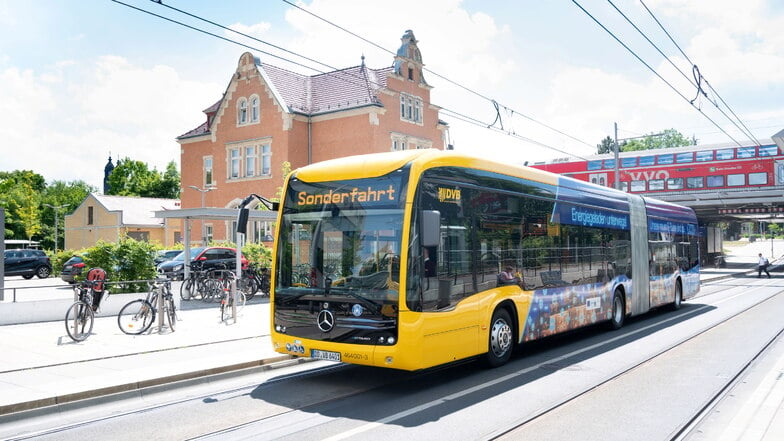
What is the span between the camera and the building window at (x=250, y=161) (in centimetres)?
4162

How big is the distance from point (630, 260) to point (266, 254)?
14.7 meters

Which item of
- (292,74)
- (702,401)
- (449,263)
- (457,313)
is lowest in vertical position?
(702,401)

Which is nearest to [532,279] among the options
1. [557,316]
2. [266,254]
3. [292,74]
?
[557,316]

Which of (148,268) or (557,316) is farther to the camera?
(148,268)

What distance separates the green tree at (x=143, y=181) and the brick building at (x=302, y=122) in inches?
1828

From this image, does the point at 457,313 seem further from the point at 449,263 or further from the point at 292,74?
the point at 292,74

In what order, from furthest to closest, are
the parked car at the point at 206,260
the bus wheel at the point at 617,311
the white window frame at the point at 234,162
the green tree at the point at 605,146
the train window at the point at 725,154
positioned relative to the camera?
the green tree at the point at 605,146
the white window frame at the point at 234,162
the train window at the point at 725,154
the parked car at the point at 206,260
the bus wheel at the point at 617,311

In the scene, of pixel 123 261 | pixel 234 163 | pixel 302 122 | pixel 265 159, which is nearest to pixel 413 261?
pixel 123 261

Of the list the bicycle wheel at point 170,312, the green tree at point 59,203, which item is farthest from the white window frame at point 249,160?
the green tree at point 59,203

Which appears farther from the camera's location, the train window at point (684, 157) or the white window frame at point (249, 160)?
the white window frame at point (249, 160)

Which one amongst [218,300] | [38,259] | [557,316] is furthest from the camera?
[38,259]

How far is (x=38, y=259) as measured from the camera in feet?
108

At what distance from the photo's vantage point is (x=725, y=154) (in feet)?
131

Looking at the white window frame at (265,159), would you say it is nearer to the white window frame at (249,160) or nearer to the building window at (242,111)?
the white window frame at (249,160)
